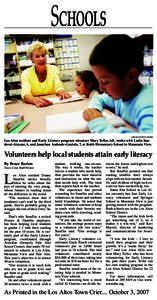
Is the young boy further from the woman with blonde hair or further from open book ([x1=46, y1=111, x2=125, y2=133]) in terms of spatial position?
the woman with blonde hair

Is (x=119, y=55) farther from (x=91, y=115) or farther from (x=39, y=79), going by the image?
(x=39, y=79)

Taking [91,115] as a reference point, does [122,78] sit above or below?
above

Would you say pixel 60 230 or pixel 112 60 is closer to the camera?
pixel 112 60

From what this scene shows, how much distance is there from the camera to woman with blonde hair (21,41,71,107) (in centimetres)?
98

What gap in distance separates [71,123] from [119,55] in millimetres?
263

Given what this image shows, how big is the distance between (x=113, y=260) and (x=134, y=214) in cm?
19

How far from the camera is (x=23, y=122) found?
2.14ft

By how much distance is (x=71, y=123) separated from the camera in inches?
23.1

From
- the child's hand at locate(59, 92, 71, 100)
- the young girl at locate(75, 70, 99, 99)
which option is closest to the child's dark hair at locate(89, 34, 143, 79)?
the young girl at locate(75, 70, 99, 99)

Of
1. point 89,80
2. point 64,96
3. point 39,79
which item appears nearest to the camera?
point 89,80

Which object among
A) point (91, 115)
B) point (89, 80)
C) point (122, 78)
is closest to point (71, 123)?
point (91, 115)

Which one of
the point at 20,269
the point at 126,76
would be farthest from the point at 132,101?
the point at 20,269

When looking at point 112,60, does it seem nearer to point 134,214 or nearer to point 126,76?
point 126,76

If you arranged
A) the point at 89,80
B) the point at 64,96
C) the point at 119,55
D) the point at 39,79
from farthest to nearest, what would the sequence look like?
the point at 39,79, the point at 64,96, the point at 89,80, the point at 119,55
